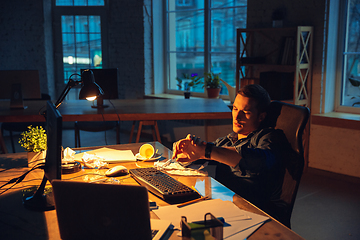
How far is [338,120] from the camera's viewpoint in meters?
3.72

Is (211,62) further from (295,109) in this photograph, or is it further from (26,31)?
(295,109)

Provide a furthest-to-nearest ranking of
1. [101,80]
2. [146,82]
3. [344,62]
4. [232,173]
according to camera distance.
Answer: [146,82]
[344,62]
[101,80]
[232,173]

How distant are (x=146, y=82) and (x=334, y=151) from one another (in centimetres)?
300

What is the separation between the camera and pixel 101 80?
12.2ft

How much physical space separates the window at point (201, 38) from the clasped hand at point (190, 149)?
3489mm

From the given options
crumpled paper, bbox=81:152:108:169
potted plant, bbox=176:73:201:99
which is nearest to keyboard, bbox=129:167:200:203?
crumpled paper, bbox=81:152:108:169

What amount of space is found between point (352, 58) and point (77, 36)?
4.15 m

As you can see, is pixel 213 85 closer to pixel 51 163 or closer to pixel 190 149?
pixel 190 149

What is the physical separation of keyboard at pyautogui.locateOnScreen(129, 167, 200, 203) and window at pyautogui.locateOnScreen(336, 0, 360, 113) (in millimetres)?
2980

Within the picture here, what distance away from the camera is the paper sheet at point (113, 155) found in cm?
208

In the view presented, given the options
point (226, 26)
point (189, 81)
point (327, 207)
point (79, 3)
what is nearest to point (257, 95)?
point (327, 207)

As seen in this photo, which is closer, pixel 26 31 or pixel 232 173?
pixel 232 173

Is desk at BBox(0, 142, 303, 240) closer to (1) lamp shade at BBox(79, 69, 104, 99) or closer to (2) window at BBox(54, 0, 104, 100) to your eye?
(1) lamp shade at BBox(79, 69, 104, 99)

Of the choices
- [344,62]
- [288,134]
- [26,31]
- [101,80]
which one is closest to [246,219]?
[288,134]
